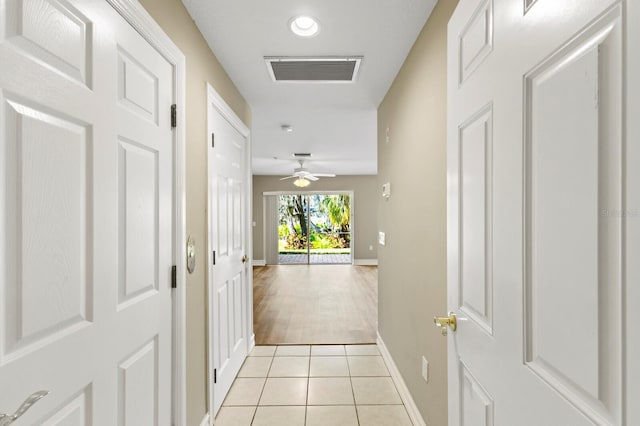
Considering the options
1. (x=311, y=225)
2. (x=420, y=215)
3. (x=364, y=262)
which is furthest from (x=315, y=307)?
(x=311, y=225)

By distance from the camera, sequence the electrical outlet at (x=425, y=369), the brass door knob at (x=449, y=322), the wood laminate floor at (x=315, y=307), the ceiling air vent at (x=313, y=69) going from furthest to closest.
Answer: the wood laminate floor at (x=315, y=307) → the ceiling air vent at (x=313, y=69) → the electrical outlet at (x=425, y=369) → the brass door knob at (x=449, y=322)

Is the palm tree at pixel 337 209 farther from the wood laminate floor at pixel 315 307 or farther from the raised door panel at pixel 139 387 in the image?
the raised door panel at pixel 139 387

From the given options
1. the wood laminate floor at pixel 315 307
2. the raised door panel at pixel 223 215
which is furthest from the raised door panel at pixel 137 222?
the wood laminate floor at pixel 315 307

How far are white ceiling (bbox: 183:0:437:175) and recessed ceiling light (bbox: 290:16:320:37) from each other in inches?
1.4

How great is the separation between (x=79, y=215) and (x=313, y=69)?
1.87 metres

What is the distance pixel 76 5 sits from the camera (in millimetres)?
953

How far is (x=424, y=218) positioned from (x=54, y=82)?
1.73m

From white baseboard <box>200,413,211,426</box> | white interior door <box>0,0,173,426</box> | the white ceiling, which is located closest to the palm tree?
the white ceiling

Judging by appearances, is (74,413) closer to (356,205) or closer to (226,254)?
(226,254)

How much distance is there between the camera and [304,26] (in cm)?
189

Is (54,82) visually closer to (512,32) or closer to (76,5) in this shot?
(76,5)

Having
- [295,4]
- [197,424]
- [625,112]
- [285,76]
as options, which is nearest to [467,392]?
[625,112]

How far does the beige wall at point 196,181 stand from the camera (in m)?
1.74

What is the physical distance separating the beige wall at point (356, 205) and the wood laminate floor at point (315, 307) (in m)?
1.37
